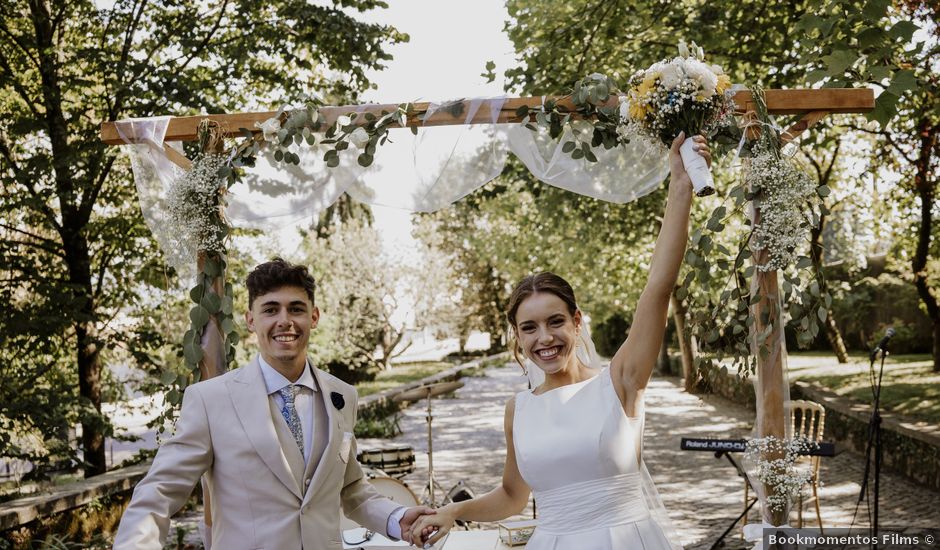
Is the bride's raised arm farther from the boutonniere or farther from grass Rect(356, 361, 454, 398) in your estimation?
grass Rect(356, 361, 454, 398)

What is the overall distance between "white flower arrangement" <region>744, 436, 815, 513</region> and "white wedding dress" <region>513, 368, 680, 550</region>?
3.58ft

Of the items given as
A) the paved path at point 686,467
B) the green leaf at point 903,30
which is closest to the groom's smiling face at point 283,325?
the green leaf at point 903,30

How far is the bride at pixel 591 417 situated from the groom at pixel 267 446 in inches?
29.2

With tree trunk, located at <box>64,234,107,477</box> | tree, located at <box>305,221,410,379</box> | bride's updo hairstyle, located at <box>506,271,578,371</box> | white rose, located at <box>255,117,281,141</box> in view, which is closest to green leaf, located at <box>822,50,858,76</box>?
bride's updo hairstyle, located at <box>506,271,578,371</box>

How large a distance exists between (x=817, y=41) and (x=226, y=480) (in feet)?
14.2

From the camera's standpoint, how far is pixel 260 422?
9.44 feet

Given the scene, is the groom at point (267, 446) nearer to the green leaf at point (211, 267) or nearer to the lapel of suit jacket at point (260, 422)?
the lapel of suit jacket at point (260, 422)

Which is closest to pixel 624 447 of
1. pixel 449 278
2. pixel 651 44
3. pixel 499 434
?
pixel 651 44

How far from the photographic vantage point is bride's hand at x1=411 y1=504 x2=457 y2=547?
3398mm

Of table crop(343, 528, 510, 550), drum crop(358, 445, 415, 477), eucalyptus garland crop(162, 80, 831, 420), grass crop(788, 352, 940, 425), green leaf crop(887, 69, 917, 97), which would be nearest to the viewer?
eucalyptus garland crop(162, 80, 831, 420)

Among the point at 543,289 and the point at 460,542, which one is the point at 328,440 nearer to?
the point at 543,289

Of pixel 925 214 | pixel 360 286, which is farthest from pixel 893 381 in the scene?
pixel 360 286

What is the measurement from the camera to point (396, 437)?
15.6 m

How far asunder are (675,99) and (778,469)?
1827mm
